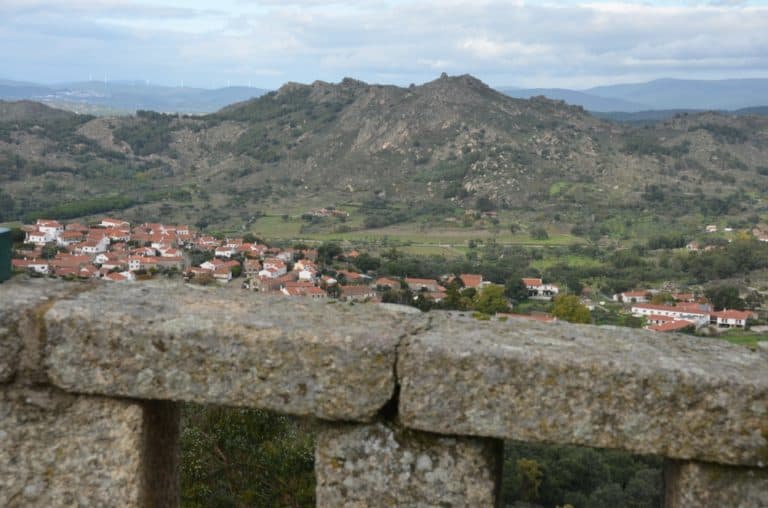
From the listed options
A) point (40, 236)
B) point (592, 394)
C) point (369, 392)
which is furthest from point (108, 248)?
point (592, 394)

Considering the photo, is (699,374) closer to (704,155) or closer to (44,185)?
(44,185)

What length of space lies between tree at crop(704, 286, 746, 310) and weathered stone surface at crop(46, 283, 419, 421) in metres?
42.9

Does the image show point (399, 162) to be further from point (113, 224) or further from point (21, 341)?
point (21, 341)

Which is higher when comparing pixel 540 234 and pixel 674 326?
pixel 674 326

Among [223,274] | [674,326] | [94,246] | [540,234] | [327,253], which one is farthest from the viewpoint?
[540,234]

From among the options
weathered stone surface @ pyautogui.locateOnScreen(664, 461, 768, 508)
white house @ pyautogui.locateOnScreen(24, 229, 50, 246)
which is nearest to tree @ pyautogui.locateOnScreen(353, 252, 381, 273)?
white house @ pyautogui.locateOnScreen(24, 229, 50, 246)

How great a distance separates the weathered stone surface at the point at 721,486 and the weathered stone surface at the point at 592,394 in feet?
0.23

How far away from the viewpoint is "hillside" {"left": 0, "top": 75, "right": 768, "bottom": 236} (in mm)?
82000

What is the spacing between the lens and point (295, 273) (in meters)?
37.1

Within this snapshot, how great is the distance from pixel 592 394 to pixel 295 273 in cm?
3490

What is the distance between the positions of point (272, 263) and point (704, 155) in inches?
3231

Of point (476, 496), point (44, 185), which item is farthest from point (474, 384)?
point (44, 185)

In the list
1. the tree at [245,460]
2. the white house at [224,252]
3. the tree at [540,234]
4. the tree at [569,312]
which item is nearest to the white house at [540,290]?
the tree at [569,312]

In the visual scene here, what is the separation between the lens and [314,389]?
2.79m
